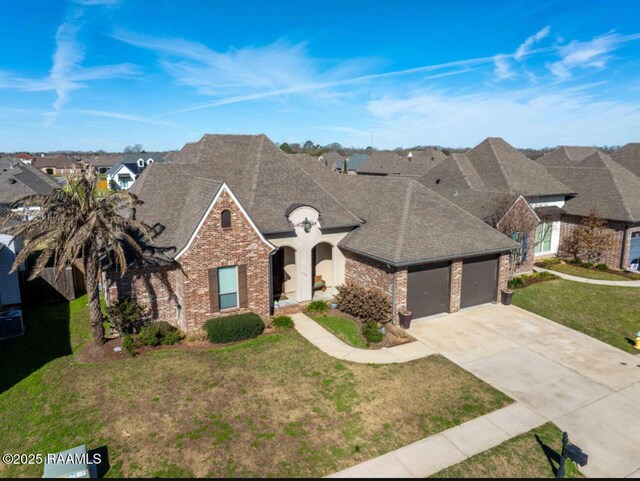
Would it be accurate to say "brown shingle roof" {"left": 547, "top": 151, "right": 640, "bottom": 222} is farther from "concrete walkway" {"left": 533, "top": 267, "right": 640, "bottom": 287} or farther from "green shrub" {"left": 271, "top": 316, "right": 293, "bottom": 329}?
"green shrub" {"left": 271, "top": 316, "right": 293, "bottom": 329}

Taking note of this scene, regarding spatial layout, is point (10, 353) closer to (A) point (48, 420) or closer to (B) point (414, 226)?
(A) point (48, 420)

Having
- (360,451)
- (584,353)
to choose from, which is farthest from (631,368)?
(360,451)

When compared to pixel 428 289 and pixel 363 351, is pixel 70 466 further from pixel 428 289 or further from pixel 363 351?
pixel 428 289

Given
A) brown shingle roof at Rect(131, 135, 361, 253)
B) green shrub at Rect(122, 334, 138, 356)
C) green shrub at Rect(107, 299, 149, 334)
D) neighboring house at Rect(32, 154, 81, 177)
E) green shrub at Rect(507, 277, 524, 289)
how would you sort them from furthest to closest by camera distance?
neighboring house at Rect(32, 154, 81, 177), green shrub at Rect(507, 277, 524, 289), brown shingle roof at Rect(131, 135, 361, 253), green shrub at Rect(107, 299, 149, 334), green shrub at Rect(122, 334, 138, 356)

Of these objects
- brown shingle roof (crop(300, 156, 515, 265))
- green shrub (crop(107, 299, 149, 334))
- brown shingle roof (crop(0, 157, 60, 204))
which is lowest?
green shrub (crop(107, 299, 149, 334))

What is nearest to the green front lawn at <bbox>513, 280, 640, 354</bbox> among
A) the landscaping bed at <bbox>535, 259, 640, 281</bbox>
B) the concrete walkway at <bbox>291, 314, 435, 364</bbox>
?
the landscaping bed at <bbox>535, 259, 640, 281</bbox>

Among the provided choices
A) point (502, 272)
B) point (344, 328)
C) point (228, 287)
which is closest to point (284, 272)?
point (228, 287)
